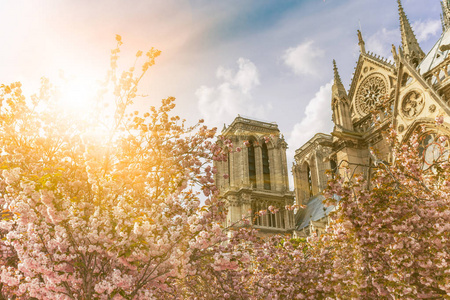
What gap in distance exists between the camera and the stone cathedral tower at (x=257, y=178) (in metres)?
62.4

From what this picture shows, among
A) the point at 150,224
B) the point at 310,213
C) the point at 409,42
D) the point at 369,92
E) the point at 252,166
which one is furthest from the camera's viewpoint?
the point at 252,166

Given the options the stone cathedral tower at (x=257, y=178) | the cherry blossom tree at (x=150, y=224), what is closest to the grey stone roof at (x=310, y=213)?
the stone cathedral tower at (x=257, y=178)

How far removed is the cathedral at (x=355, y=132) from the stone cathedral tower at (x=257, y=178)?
0.57 ft

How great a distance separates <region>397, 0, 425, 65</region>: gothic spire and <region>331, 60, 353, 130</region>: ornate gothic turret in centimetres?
973

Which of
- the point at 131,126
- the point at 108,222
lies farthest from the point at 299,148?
the point at 108,222

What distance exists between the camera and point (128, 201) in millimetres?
8242

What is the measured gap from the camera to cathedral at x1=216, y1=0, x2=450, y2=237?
53.4 ft

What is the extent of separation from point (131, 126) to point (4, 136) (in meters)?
3.78

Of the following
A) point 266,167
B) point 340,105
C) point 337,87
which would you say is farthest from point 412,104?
point 266,167

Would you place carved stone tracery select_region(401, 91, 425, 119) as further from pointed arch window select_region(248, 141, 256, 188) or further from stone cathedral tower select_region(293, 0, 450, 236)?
pointed arch window select_region(248, 141, 256, 188)

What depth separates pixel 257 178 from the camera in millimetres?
66938

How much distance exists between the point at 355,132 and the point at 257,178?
47.6 m

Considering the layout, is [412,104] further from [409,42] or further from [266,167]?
[266,167]

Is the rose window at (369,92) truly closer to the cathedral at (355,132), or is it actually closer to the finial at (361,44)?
the cathedral at (355,132)
